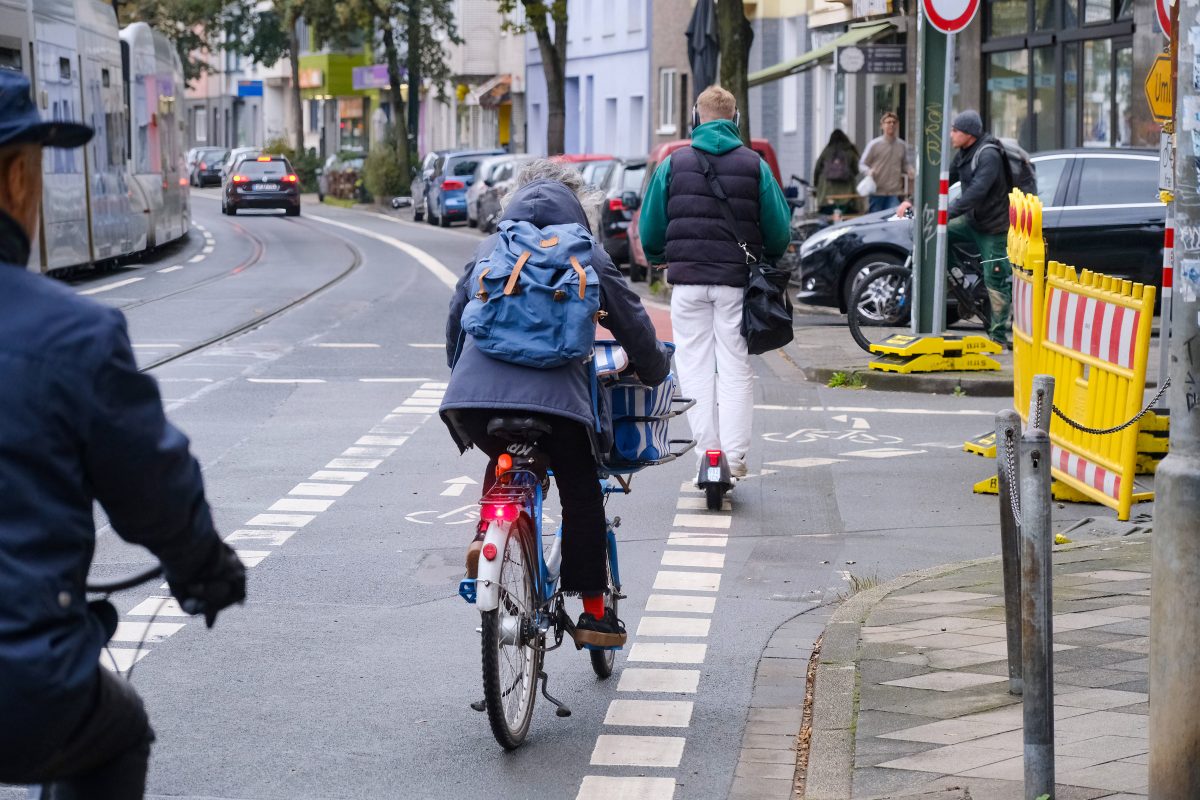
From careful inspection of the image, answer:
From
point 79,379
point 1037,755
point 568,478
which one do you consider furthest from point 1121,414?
point 79,379

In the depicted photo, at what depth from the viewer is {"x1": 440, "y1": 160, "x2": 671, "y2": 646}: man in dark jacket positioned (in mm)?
5504

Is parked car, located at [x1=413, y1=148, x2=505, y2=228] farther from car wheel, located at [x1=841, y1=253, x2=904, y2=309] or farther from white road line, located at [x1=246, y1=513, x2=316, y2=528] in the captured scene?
white road line, located at [x1=246, y1=513, x2=316, y2=528]

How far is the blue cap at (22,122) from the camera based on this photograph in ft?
9.27

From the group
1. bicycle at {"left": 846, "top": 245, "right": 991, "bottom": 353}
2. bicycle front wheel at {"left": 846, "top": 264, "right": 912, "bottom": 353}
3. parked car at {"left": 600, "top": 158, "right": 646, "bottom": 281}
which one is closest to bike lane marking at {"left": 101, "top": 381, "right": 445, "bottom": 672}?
bicycle at {"left": 846, "top": 245, "right": 991, "bottom": 353}

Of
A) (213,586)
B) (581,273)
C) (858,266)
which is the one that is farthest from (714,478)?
(858,266)

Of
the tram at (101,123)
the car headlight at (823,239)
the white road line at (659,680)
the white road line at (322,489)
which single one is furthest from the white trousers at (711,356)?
the tram at (101,123)

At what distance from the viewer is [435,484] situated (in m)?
10.3

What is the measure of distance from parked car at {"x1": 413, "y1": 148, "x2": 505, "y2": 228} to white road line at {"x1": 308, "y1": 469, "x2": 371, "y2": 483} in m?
35.7

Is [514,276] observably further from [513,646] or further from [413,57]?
[413,57]

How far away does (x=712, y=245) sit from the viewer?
9344 mm

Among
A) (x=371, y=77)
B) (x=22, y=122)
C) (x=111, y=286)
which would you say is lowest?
(x=111, y=286)

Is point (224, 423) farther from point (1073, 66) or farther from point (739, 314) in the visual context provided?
point (1073, 66)

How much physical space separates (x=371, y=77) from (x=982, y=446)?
206 ft

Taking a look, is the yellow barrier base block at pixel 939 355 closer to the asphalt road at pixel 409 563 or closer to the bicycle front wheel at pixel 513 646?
the asphalt road at pixel 409 563
